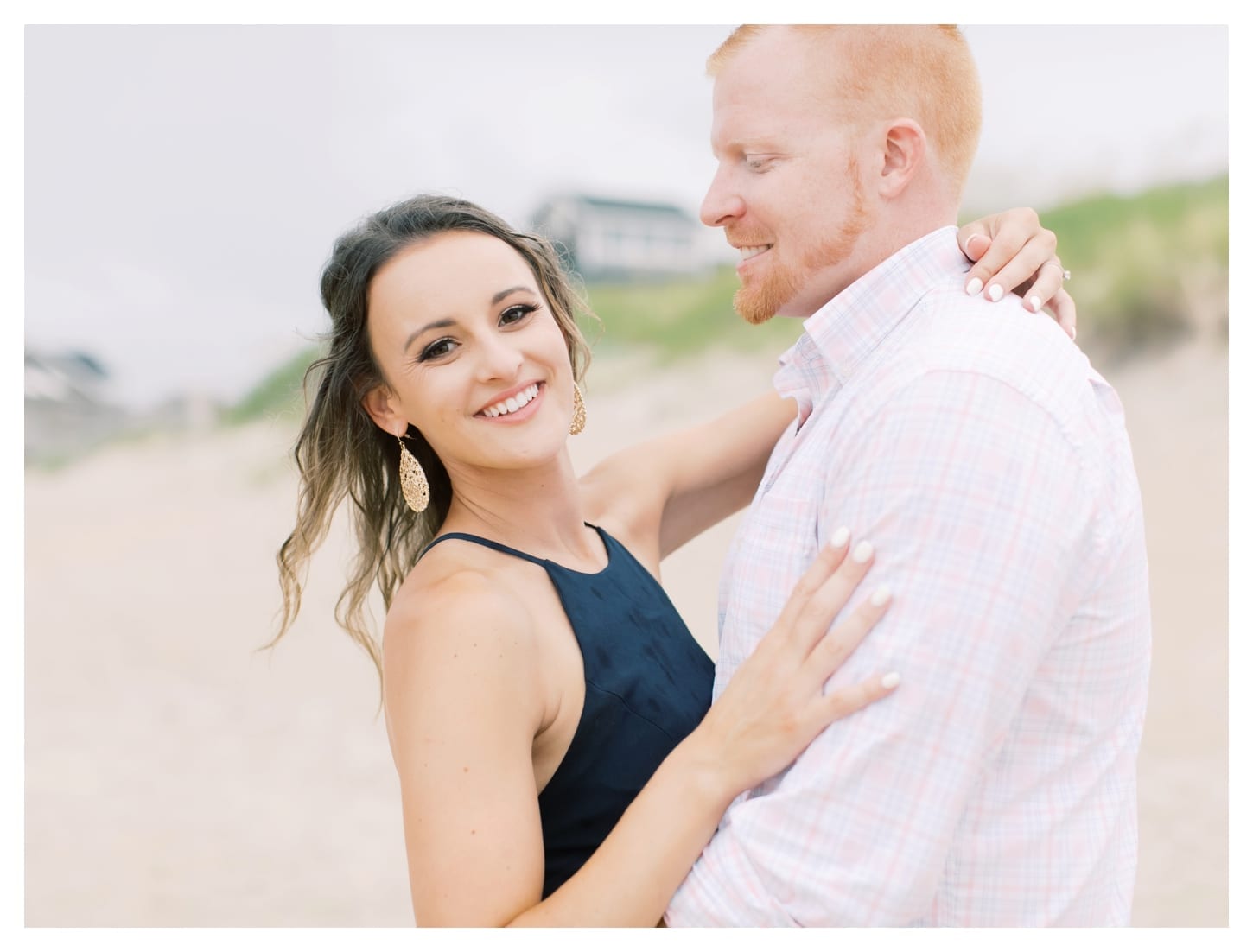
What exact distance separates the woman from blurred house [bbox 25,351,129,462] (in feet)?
63.1

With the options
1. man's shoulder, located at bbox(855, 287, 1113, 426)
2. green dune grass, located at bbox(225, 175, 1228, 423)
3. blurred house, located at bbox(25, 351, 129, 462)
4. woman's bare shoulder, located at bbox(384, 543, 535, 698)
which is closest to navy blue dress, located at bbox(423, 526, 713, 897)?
woman's bare shoulder, located at bbox(384, 543, 535, 698)

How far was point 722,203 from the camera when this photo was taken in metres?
2.01

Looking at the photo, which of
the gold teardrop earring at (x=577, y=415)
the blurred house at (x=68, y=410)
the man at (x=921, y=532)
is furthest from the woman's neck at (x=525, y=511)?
the blurred house at (x=68, y=410)

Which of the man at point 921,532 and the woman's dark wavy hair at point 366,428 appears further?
the woman's dark wavy hair at point 366,428

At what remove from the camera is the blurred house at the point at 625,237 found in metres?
19.7

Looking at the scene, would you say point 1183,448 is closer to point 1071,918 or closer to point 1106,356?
point 1106,356

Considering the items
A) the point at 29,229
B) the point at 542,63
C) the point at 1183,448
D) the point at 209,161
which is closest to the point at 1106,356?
the point at 1183,448

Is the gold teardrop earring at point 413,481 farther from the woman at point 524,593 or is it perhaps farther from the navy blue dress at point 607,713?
the navy blue dress at point 607,713

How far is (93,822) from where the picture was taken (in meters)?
11.4

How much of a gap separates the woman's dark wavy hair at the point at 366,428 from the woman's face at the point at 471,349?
0.17ft

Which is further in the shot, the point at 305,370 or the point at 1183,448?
the point at 1183,448

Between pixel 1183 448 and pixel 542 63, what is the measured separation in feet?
47.2

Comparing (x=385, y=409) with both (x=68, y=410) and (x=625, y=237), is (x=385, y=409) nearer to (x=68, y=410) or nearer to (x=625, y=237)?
(x=625, y=237)

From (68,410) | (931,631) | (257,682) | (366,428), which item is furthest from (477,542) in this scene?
(68,410)
